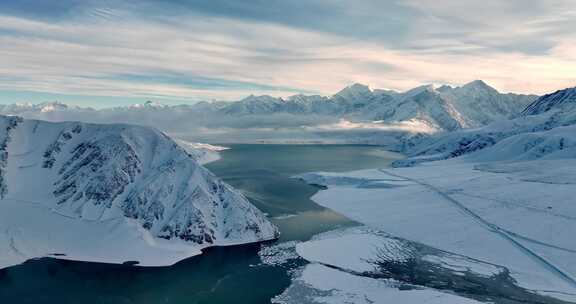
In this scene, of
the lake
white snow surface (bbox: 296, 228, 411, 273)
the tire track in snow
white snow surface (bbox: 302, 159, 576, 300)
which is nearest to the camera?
the lake

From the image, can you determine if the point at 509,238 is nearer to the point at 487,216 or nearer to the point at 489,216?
the point at 489,216

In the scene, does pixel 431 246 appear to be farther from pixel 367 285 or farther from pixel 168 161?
pixel 168 161

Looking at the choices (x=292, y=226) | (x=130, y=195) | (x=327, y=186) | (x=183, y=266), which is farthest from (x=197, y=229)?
(x=327, y=186)

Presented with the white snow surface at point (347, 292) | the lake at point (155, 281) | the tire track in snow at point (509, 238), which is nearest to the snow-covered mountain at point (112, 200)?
the lake at point (155, 281)

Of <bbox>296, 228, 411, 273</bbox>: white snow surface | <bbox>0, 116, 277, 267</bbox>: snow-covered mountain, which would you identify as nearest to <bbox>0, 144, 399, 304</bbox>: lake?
<bbox>0, 116, 277, 267</bbox>: snow-covered mountain

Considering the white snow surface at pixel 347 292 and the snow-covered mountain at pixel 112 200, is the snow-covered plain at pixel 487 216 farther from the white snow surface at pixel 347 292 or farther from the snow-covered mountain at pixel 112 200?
the snow-covered mountain at pixel 112 200

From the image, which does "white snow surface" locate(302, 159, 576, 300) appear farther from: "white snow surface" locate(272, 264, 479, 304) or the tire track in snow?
"white snow surface" locate(272, 264, 479, 304)

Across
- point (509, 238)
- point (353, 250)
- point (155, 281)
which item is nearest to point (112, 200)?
point (155, 281)

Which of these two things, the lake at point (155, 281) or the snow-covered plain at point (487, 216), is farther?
the snow-covered plain at point (487, 216)
